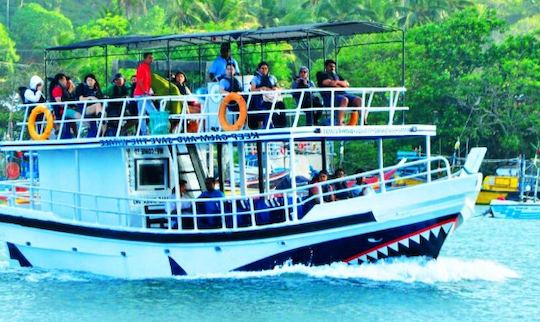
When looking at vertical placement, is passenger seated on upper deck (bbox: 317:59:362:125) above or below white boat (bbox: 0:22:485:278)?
above

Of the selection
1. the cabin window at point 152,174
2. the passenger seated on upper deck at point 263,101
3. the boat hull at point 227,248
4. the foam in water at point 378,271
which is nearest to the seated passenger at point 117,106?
the cabin window at point 152,174

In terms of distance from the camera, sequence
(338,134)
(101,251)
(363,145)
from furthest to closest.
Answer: (363,145), (101,251), (338,134)

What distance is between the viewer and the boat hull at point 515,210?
4631 centimetres

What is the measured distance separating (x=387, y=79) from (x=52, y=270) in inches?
1299

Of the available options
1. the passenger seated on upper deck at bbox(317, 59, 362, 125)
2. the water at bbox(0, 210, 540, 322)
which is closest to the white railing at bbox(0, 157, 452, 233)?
the water at bbox(0, 210, 540, 322)

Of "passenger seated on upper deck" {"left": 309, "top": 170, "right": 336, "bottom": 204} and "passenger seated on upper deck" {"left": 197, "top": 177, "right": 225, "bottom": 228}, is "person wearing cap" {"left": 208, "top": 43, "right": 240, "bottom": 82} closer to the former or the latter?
"passenger seated on upper deck" {"left": 197, "top": 177, "right": 225, "bottom": 228}

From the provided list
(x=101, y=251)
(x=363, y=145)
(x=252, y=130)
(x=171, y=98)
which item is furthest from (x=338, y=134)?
(x=363, y=145)

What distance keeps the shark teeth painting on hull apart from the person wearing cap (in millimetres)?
4206

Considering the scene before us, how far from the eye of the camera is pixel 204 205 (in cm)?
2305

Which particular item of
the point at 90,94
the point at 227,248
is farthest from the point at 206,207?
the point at 90,94

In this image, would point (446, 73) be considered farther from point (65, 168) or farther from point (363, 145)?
point (65, 168)

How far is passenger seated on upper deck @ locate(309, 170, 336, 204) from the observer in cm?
2222

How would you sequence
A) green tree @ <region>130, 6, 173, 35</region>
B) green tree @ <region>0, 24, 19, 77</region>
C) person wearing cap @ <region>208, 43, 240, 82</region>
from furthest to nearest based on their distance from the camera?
green tree @ <region>130, 6, 173, 35</region>, green tree @ <region>0, 24, 19, 77</region>, person wearing cap @ <region>208, 43, 240, 82</region>

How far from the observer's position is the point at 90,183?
80.1ft
